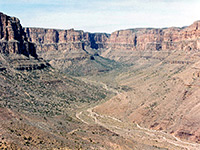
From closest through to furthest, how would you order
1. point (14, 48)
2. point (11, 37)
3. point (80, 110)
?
point (80, 110)
point (14, 48)
point (11, 37)

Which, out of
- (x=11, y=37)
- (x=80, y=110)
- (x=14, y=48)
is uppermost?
(x=11, y=37)

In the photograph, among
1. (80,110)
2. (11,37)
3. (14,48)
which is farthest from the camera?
(11,37)

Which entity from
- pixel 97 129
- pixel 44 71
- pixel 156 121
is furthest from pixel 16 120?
pixel 44 71

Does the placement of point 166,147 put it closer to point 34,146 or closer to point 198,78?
point 34,146

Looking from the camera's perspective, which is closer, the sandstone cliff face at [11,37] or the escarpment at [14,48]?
the escarpment at [14,48]

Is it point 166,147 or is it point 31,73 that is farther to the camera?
point 31,73

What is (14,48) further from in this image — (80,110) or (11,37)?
(80,110)

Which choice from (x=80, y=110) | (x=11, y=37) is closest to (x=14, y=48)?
(x=11, y=37)

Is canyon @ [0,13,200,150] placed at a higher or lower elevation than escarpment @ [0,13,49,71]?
lower
